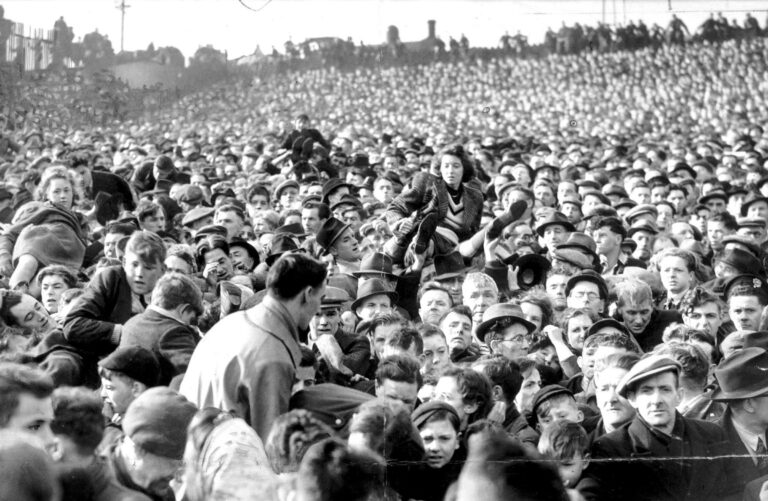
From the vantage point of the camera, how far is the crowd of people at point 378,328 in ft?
12.3

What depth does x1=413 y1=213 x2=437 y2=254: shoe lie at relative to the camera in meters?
8.46

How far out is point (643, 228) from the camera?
9.86 meters

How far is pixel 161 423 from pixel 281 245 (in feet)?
16.1

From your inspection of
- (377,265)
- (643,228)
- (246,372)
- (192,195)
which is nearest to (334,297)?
(377,265)

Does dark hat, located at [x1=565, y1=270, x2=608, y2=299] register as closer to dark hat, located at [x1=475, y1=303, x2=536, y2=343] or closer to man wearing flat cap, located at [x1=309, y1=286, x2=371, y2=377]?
dark hat, located at [x1=475, y1=303, x2=536, y2=343]

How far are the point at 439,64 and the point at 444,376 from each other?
1895 centimetres

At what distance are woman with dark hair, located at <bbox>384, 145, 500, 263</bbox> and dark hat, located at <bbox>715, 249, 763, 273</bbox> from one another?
1771 mm

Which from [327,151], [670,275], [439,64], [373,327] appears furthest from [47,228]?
[439,64]

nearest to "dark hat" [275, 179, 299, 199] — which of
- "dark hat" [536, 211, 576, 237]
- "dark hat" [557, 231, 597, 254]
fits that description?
"dark hat" [536, 211, 576, 237]

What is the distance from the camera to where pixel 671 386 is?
188 inches

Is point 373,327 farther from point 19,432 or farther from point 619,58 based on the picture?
point 619,58

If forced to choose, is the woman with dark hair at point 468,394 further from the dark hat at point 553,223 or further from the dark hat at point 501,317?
the dark hat at point 553,223

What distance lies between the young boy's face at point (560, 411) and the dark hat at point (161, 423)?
6.50ft

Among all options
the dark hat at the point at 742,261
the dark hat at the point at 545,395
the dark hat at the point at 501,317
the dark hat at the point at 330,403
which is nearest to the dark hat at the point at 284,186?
the dark hat at the point at 742,261
